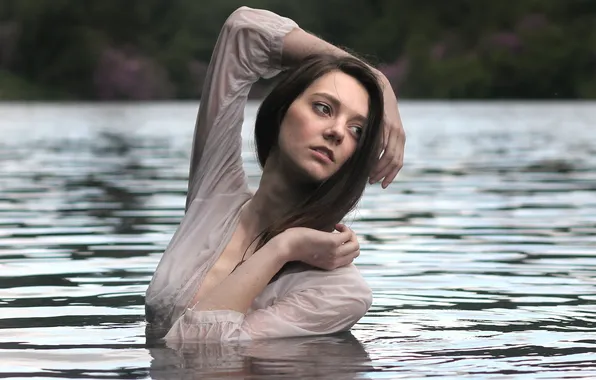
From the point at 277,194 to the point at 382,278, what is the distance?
2832 millimetres

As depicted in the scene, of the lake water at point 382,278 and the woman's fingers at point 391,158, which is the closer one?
the lake water at point 382,278

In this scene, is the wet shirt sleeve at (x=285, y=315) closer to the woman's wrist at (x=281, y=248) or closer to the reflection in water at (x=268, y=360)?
the reflection in water at (x=268, y=360)

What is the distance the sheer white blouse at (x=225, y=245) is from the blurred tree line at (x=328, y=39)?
79746 mm

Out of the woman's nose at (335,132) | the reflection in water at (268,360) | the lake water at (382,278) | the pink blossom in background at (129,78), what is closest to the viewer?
the reflection in water at (268,360)

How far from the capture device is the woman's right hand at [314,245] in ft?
23.1

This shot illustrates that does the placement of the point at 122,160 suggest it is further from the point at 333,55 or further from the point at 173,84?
the point at 173,84

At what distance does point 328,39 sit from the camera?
8975 centimetres

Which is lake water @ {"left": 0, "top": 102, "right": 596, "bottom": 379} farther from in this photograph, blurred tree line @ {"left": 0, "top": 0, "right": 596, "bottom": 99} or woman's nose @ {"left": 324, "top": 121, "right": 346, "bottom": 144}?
blurred tree line @ {"left": 0, "top": 0, "right": 596, "bottom": 99}

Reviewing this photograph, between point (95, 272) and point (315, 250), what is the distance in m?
3.59

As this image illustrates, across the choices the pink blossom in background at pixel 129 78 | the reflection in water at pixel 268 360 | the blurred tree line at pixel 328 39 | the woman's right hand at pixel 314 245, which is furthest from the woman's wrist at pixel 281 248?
the pink blossom in background at pixel 129 78

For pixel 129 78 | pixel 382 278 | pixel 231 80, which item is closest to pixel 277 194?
pixel 231 80

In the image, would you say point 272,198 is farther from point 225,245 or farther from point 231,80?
point 231,80

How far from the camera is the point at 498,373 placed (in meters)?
6.57

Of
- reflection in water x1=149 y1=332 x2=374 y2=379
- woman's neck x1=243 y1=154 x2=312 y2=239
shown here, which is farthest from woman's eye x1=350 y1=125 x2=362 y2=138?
reflection in water x1=149 y1=332 x2=374 y2=379
